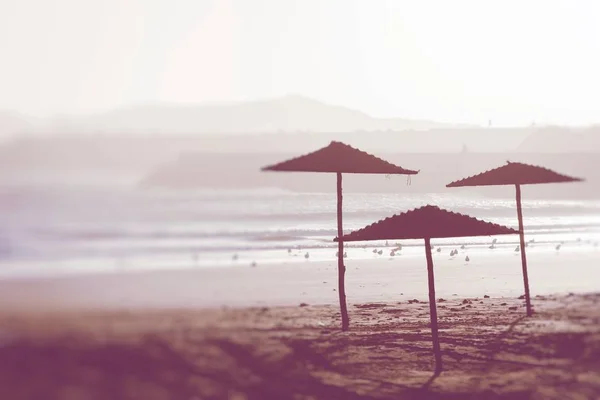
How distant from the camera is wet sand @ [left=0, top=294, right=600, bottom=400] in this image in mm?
2424

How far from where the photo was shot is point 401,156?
41156 millimetres

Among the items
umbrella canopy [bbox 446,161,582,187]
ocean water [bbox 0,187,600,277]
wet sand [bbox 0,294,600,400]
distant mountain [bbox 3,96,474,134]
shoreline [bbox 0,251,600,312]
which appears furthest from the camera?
distant mountain [bbox 3,96,474,134]

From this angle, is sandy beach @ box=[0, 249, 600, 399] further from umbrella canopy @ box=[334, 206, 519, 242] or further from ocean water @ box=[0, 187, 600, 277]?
umbrella canopy @ box=[334, 206, 519, 242]

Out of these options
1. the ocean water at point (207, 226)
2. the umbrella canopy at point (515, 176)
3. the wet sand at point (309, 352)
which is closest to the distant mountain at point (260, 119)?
the ocean water at point (207, 226)

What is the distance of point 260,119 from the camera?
32844 mm

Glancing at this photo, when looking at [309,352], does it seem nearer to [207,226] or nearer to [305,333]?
[305,333]

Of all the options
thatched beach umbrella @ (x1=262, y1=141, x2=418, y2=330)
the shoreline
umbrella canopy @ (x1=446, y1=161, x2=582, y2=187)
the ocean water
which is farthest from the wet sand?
the ocean water

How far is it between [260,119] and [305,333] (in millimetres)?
24106

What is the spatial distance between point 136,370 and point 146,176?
14.8 m

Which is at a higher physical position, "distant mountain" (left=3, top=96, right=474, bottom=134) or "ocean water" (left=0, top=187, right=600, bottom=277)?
"distant mountain" (left=3, top=96, right=474, bottom=134)

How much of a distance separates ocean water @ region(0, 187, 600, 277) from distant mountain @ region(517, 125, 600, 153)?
7720 millimetres

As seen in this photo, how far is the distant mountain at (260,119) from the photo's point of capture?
20453 millimetres

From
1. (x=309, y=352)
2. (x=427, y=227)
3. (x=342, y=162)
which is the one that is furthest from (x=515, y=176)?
(x=309, y=352)

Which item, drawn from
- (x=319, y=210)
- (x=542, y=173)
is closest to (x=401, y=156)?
(x=319, y=210)
